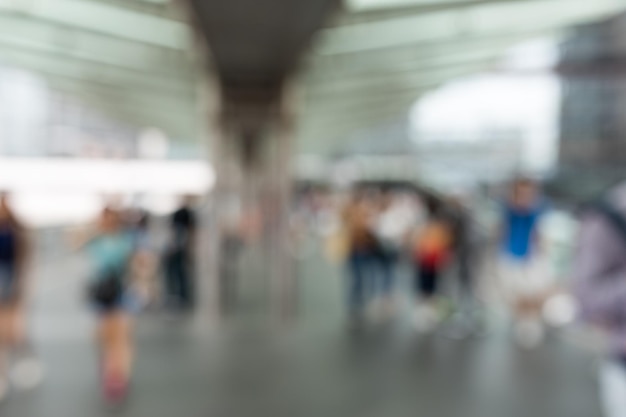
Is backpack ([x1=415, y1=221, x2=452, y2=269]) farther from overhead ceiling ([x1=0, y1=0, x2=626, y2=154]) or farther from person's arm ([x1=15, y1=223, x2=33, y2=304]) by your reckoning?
person's arm ([x1=15, y1=223, x2=33, y2=304])

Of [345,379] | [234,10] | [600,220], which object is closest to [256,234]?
[345,379]

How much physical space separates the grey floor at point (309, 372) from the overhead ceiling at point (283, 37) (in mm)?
2482

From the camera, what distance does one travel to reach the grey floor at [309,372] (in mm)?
4887

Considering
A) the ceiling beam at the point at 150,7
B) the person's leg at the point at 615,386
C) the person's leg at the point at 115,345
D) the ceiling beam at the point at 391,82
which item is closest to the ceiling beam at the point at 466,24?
the ceiling beam at the point at 150,7

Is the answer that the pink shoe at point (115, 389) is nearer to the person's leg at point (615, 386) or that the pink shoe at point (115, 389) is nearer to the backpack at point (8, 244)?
the backpack at point (8, 244)

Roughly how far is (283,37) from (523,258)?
3.87 meters

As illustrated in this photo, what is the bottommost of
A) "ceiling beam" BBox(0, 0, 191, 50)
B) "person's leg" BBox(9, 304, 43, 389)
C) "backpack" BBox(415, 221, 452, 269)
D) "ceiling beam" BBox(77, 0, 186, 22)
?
"person's leg" BBox(9, 304, 43, 389)

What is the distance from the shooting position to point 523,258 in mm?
7066

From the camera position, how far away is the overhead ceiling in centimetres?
443

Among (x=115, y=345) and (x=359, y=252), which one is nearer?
(x=115, y=345)

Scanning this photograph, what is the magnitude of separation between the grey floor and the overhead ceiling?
8.14ft

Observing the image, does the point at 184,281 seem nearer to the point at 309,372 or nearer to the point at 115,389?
the point at 309,372

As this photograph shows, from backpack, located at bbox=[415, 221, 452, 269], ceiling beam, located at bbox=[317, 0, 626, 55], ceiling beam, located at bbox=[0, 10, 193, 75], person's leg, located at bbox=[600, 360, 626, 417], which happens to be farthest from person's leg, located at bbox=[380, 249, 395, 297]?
person's leg, located at bbox=[600, 360, 626, 417]

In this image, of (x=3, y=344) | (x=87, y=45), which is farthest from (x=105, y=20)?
(x=3, y=344)
